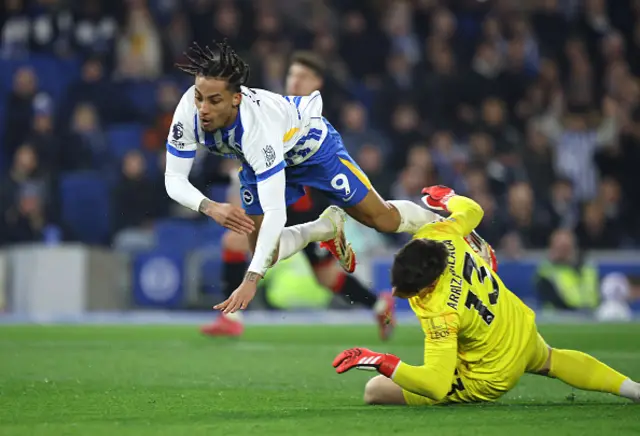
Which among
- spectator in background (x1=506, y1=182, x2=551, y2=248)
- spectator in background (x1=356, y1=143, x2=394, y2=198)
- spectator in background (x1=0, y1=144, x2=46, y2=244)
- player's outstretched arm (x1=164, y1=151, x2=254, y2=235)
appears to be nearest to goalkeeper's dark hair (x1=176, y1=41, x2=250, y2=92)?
player's outstretched arm (x1=164, y1=151, x2=254, y2=235)

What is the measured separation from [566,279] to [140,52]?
6.93 metres

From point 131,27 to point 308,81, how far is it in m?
8.21

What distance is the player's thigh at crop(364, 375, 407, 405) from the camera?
223 inches

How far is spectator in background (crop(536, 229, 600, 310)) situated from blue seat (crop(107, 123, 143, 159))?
5782 mm

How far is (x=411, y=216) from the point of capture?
7.17 meters

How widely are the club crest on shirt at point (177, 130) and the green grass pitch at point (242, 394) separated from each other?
1375 millimetres

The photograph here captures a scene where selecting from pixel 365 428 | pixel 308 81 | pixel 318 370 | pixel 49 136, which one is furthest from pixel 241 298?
pixel 49 136

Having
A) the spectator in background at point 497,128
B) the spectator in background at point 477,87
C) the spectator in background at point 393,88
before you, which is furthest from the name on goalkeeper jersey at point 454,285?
the spectator in background at point 393,88

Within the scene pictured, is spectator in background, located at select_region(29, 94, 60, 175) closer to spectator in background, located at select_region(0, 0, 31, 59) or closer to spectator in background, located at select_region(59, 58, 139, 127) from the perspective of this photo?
spectator in background, located at select_region(59, 58, 139, 127)

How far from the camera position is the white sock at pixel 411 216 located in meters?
7.17

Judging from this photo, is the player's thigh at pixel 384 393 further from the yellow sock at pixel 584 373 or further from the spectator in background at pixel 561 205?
the spectator in background at pixel 561 205

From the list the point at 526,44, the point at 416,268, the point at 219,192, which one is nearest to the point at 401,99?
the point at 526,44

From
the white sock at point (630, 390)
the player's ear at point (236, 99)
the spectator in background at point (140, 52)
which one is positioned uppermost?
the spectator in background at point (140, 52)

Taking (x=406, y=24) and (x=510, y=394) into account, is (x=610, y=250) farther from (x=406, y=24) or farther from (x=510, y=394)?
(x=510, y=394)
